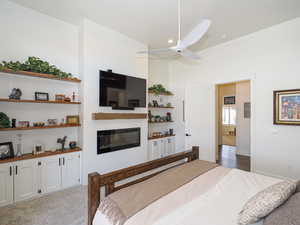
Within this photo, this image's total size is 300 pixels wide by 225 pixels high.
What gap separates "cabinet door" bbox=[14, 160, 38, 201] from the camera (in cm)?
236

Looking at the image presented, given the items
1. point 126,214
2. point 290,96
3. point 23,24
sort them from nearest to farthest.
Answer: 1. point 126,214
2. point 23,24
3. point 290,96

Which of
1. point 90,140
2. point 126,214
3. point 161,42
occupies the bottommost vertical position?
point 126,214

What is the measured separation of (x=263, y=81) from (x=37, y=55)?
15.0 ft

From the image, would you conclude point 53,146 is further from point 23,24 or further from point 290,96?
point 290,96

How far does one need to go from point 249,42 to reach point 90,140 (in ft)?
13.6

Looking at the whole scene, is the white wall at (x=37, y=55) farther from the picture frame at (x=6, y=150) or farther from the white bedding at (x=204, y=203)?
the white bedding at (x=204, y=203)

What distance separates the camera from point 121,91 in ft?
11.4

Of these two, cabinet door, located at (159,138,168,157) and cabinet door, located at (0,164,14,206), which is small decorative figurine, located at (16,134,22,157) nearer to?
cabinet door, located at (0,164,14,206)

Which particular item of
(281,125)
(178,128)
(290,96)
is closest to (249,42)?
(290,96)

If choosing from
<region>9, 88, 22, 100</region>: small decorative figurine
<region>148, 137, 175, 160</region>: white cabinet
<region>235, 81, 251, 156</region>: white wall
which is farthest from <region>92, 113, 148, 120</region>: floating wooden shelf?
<region>235, 81, 251, 156</region>: white wall

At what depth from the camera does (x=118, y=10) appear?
2.76 m

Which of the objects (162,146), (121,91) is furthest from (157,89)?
(162,146)

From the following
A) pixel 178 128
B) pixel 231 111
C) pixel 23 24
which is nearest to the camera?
pixel 23 24

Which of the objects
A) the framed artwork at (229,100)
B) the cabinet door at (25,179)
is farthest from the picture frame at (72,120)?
the framed artwork at (229,100)
